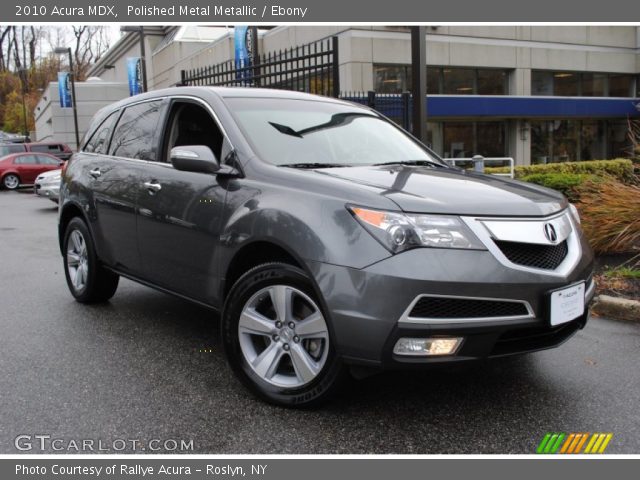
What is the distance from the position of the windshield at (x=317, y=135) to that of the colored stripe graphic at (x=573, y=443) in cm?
198

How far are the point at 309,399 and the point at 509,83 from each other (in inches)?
1071

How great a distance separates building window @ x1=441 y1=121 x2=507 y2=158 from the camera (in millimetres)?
26688

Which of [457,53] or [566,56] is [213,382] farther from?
[566,56]

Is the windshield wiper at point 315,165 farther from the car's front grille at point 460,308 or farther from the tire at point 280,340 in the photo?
the car's front grille at point 460,308

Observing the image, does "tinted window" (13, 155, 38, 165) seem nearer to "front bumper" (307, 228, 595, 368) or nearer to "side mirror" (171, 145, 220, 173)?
"side mirror" (171, 145, 220, 173)

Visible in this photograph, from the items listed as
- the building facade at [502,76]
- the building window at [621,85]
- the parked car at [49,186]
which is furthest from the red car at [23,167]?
the building window at [621,85]

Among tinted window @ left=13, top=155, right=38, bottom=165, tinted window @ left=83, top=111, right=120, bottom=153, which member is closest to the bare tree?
tinted window @ left=13, top=155, right=38, bottom=165

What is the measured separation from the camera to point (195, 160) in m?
3.90

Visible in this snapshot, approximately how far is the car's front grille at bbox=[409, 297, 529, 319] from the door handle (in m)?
2.27

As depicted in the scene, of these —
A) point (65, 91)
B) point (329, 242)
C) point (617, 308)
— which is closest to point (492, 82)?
point (617, 308)

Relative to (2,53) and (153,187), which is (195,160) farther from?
(2,53)

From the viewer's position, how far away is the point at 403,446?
315 cm

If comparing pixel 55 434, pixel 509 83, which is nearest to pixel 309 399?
pixel 55 434
